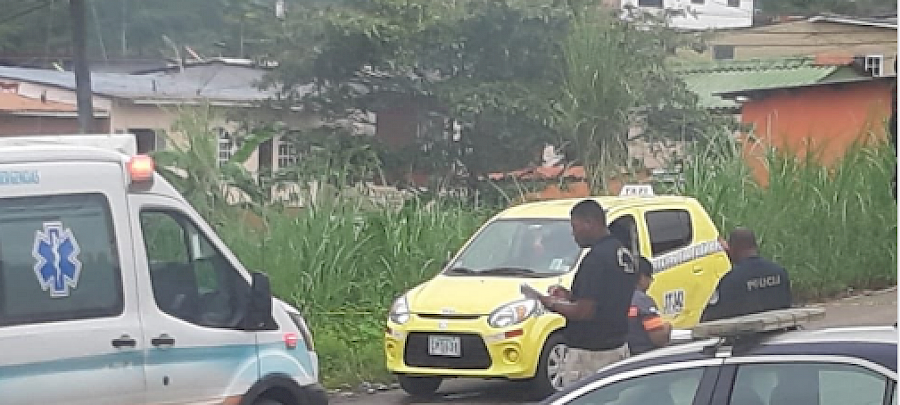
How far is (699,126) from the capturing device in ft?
92.7

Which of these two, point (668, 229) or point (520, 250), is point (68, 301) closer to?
point (520, 250)

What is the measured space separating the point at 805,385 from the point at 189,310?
430 cm

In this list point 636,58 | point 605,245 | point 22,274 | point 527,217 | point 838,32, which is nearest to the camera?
point 22,274

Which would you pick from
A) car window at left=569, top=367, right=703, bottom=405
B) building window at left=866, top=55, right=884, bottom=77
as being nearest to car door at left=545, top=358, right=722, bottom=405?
car window at left=569, top=367, right=703, bottom=405

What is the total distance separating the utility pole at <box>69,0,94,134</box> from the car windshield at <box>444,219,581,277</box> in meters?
12.4

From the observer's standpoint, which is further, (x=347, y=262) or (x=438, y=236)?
(x=438, y=236)

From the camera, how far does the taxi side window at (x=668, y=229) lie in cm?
1330

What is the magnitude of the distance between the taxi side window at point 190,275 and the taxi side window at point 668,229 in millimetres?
5374

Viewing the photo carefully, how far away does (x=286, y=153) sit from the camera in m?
27.2

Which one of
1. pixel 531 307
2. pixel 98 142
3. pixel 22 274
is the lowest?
pixel 531 307

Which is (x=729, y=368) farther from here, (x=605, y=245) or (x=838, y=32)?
(x=838, y=32)

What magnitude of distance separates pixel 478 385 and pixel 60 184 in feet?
19.9

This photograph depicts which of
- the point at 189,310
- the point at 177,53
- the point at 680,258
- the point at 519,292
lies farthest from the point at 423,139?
the point at 189,310

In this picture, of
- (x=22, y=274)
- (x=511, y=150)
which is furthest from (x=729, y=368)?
(x=511, y=150)
